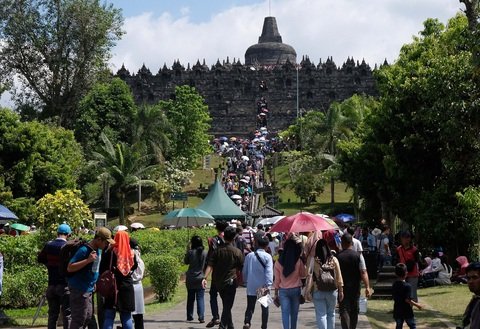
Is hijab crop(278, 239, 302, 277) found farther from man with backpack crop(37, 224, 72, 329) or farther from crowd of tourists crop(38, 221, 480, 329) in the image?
man with backpack crop(37, 224, 72, 329)

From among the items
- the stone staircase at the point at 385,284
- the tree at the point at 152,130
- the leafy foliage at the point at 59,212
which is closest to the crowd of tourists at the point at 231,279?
the stone staircase at the point at 385,284

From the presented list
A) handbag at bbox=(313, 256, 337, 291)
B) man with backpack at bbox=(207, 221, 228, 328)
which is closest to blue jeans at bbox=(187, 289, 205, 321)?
man with backpack at bbox=(207, 221, 228, 328)

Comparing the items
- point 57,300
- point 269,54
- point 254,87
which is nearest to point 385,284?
point 57,300

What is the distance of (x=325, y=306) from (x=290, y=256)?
801mm

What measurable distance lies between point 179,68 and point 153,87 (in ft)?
9.47

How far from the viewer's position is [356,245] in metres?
12.5

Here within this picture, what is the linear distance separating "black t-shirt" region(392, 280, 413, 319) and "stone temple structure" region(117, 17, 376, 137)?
231ft

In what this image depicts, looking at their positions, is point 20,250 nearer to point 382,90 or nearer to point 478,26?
point 478,26

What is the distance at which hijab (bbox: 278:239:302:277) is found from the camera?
10000 mm

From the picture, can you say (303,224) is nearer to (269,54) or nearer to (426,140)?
(426,140)

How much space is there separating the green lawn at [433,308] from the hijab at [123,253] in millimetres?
3916

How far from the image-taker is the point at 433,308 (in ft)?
45.8

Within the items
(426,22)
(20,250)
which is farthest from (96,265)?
(426,22)

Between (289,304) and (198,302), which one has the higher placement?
(289,304)
